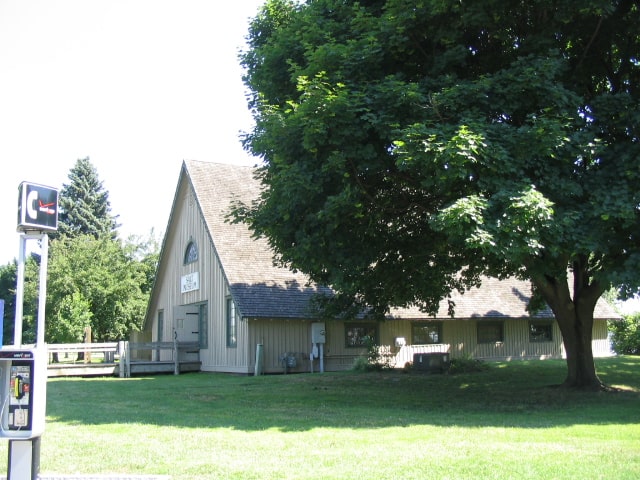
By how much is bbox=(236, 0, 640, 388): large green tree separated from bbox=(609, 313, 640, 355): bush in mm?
21458

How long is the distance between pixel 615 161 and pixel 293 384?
10886mm

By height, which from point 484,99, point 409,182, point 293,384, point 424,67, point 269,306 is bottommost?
point 293,384

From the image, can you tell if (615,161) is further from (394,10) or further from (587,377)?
(587,377)

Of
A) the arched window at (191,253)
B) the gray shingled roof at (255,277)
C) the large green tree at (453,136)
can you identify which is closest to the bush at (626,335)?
the gray shingled roof at (255,277)

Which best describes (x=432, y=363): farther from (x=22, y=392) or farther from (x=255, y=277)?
(x=22, y=392)

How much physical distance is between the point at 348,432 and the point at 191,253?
68.0ft

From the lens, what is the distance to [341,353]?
2677 cm

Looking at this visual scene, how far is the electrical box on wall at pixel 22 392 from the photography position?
6.82m

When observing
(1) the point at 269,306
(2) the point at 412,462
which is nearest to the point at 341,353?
(1) the point at 269,306

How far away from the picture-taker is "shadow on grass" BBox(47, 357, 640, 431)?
1190 cm

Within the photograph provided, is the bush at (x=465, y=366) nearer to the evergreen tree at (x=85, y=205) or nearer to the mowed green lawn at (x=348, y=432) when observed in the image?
the mowed green lawn at (x=348, y=432)

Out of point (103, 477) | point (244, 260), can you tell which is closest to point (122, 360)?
point (244, 260)

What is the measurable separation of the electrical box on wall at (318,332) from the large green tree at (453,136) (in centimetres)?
911

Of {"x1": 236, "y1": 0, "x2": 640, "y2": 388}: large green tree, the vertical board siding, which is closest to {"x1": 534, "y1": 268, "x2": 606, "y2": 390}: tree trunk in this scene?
{"x1": 236, "y1": 0, "x2": 640, "y2": 388}: large green tree
